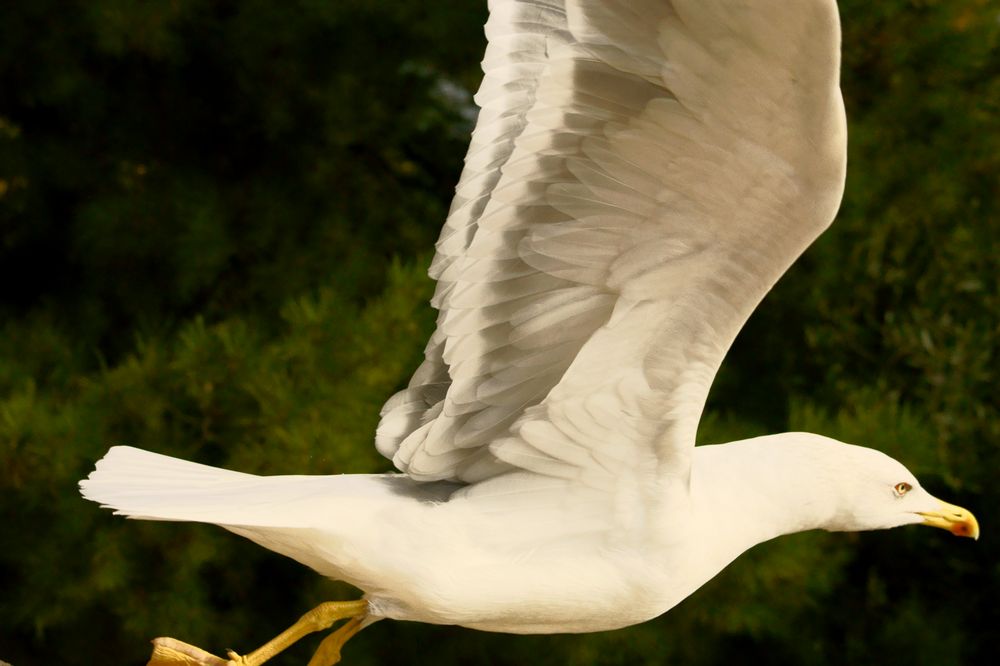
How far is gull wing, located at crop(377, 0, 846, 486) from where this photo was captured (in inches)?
35.7

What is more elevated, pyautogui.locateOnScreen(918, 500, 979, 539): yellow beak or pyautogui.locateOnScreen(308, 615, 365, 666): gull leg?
pyautogui.locateOnScreen(918, 500, 979, 539): yellow beak

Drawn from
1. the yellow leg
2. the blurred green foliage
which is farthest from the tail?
the blurred green foliage

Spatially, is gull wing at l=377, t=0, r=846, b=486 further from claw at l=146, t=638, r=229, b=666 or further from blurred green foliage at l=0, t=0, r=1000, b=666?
blurred green foliage at l=0, t=0, r=1000, b=666

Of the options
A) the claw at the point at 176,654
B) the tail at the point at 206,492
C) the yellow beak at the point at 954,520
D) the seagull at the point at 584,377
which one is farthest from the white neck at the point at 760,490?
the claw at the point at 176,654

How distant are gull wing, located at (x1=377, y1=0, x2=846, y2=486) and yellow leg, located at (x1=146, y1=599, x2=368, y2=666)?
0.45ft

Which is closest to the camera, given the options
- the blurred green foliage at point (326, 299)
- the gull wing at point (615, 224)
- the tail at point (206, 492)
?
the gull wing at point (615, 224)

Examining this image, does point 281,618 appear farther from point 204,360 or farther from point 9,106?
point 9,106

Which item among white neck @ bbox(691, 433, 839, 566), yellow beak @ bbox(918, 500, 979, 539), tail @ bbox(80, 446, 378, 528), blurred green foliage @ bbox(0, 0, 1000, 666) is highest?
white neck @ bbox(691, 433, 839, 566)

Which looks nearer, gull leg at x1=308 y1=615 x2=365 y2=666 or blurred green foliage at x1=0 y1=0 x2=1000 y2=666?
gull leg at x1=308 y1=615 x2=365 y2=666

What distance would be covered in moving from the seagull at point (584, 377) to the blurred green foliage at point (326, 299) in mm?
559

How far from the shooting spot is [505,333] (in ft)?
3.65

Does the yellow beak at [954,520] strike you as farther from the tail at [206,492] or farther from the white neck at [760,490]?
the tail at [206,492]

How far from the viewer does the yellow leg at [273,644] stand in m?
1.15

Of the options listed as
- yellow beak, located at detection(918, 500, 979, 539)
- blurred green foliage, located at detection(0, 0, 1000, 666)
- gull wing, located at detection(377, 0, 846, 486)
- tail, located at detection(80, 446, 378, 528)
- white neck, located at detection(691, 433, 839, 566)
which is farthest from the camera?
blurred green foliage, located at detection(0, 0, 1000, 666)
